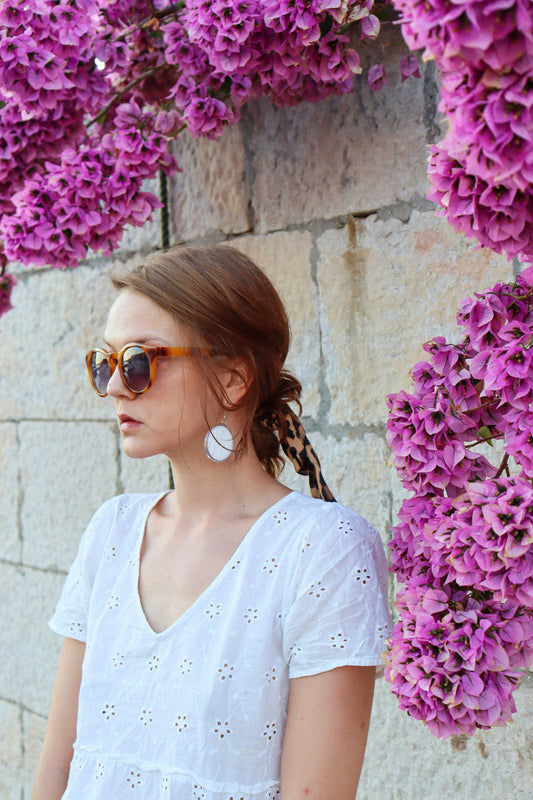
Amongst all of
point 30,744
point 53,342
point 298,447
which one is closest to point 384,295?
point 298,447

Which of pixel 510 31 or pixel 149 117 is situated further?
pixel 149 117

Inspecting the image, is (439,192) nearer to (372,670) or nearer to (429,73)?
(372,670)

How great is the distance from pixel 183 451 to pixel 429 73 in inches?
43.5

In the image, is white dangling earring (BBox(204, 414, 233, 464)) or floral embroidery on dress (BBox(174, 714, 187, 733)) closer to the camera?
floral embroidery on dress (BBox(174, 714, 187, 733))

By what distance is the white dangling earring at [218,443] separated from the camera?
1.70 m

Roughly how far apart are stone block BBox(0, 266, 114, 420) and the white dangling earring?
1.49 meters

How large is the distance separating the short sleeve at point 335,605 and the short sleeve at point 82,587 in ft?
1.86

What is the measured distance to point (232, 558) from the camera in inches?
65.2

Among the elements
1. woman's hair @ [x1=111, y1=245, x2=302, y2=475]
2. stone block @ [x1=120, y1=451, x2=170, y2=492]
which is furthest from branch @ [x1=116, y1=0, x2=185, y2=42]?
stone block @ [x1=120, y1=451, x2=170, y2=492]

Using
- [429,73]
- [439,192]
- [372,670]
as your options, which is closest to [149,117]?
[429,73]

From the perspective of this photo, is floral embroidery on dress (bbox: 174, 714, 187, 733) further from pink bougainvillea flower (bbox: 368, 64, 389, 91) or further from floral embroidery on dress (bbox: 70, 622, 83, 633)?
pink bougainvillea flower (bbox: 368, 64, 389, 91)

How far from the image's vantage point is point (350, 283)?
2.28 metres

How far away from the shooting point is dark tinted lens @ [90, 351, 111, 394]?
1703 mm

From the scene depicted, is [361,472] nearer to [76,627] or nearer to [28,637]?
[76,627]
